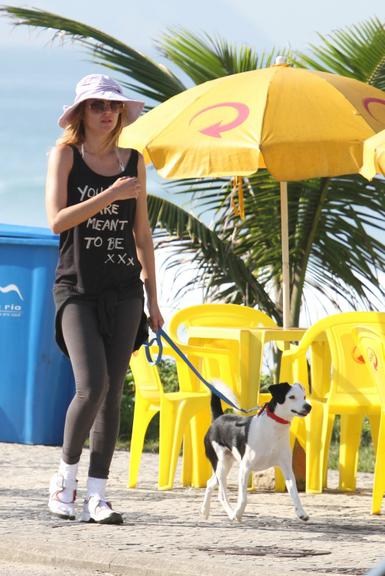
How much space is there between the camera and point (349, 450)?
320 inches

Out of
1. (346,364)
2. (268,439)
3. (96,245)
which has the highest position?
(96,245)

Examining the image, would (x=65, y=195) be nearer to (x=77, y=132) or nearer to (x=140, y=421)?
(x=77, y=132)

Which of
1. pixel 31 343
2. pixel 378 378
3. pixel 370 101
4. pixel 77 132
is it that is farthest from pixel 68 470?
pixel 31 343

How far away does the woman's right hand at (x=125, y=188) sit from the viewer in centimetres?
589

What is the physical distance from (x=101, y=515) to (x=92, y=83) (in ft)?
6.89

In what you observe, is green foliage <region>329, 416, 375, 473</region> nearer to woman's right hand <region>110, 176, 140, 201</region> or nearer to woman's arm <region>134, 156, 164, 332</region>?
woman's arm <region>134, 156, 164, 332</region>

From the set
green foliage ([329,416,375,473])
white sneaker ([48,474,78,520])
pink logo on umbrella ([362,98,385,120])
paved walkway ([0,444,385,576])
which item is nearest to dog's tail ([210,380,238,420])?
paved walkway ([0,444,385,576])

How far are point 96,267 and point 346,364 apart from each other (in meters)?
2.23

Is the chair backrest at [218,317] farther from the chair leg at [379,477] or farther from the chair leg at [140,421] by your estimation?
the chair leg at [379,477]

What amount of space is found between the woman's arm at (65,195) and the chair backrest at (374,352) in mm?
1853

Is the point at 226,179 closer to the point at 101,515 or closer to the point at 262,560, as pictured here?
the point at 101,515

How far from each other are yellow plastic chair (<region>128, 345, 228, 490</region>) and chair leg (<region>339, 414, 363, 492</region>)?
87 cm

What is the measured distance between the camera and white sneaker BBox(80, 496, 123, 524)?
6039 millimetres

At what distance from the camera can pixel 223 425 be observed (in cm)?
677
